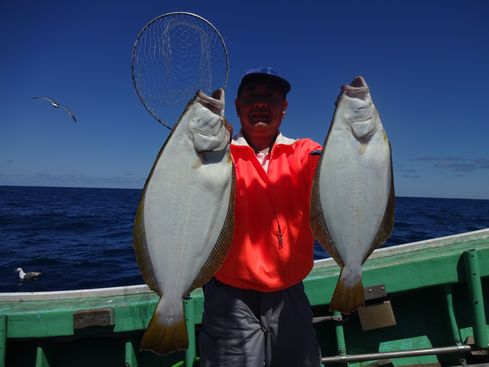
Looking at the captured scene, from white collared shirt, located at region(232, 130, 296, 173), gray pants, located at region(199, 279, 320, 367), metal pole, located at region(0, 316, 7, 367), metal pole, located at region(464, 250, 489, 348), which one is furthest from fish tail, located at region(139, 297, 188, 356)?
metal pole, located at region(464, 250, 489, 348)

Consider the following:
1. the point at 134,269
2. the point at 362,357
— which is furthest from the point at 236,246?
the point at 134,269

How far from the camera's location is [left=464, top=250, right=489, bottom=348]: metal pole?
3.21 m

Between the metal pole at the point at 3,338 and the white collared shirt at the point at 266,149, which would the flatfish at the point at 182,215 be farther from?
the metal pole at the point at 3,338

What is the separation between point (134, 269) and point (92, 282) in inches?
62.3

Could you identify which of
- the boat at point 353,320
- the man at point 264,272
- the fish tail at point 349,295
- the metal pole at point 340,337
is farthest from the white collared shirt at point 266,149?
the metal pole at point 340,337

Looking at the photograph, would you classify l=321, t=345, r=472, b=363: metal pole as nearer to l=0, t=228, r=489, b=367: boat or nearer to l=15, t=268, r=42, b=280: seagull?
l=0, t=228, r=489, b=367: boat

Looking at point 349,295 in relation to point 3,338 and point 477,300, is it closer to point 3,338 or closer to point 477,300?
point 477,300

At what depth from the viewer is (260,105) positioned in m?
2.47

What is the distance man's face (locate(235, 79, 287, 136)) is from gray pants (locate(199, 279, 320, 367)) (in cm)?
113

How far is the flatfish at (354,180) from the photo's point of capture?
206cm

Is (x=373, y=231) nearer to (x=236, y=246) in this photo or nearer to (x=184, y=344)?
(x=236, y=246)

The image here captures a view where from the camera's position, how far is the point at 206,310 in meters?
2.37

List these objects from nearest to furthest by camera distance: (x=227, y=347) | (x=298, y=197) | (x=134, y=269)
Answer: (x=227, y=347) < (x=298, y=197) < (x=134, y=269)

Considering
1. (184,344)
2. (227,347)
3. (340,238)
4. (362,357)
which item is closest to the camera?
(184,344)
